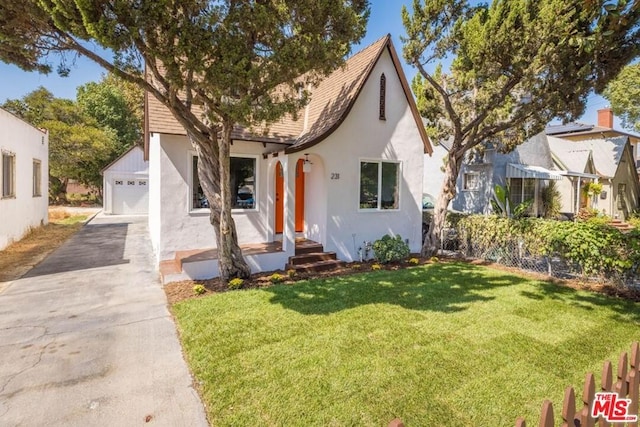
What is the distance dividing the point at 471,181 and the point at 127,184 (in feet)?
92.6

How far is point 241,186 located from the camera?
440 inches

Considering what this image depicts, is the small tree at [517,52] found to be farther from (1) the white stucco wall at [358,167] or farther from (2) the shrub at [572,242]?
(2) the shrub at [572,242]

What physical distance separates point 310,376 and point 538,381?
3.03 metres

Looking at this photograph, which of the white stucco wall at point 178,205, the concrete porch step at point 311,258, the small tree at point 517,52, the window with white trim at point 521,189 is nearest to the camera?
the small tree at point 517,52

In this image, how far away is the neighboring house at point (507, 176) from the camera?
1967cm

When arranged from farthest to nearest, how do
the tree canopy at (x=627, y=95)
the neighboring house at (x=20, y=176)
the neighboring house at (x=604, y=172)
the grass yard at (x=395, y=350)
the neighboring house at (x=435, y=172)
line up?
the tree canopy at (x=627, y=95) → the neighboring house at (x=604, y=172) → the neighboring house at (x=435, y=172) → the neighboring house at (x=20, y=176) → the grass yard at (x=395, y=350)

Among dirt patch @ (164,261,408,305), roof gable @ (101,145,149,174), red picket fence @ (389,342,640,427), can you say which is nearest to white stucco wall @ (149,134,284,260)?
dirt patch @ (164,261,408,305)

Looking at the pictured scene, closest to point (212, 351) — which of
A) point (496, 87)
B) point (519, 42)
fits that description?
point (519, 42)

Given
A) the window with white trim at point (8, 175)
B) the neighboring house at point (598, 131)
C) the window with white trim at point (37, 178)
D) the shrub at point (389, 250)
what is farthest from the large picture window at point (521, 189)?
the window with white trim at point (37, 178)

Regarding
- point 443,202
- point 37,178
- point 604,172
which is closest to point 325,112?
point 443,202

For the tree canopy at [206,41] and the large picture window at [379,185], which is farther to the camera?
the large picture window at [379,185]

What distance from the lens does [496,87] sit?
11.6m

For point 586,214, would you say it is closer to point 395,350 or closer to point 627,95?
point 627,95

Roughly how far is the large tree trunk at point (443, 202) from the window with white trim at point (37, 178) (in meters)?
18.9
